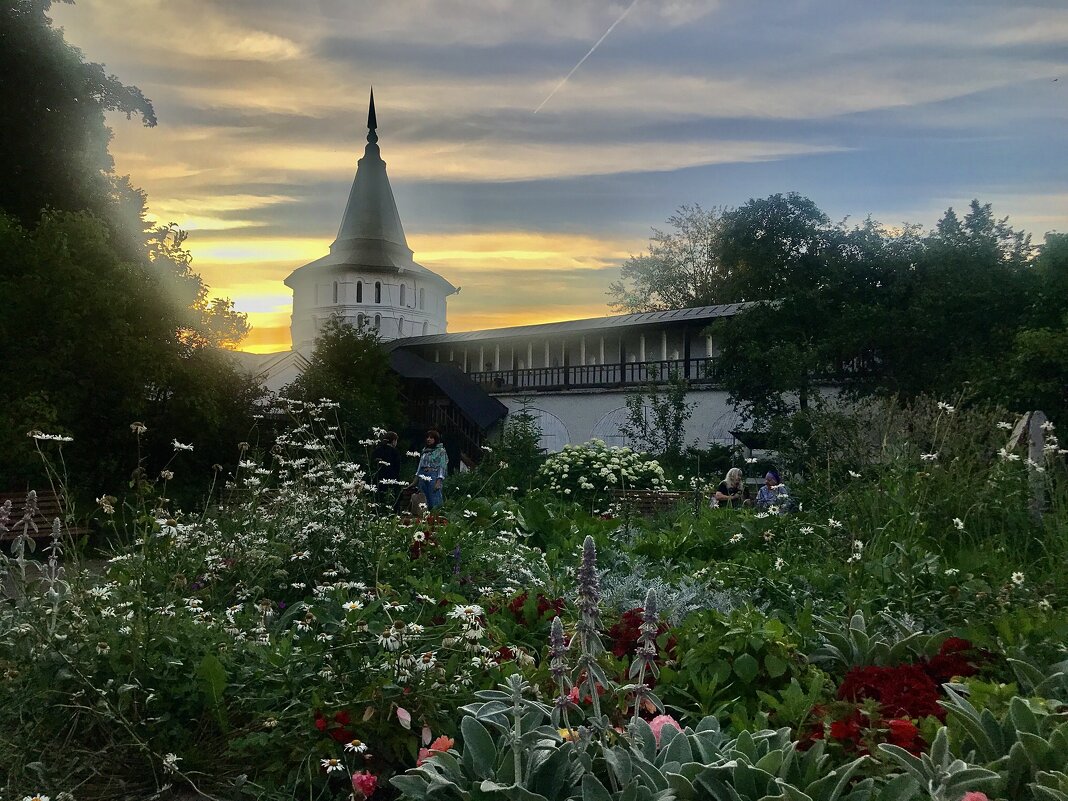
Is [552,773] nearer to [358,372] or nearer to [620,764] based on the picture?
[620,764]

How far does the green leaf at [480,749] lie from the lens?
2668mm

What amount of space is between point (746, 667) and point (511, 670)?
0.81 m

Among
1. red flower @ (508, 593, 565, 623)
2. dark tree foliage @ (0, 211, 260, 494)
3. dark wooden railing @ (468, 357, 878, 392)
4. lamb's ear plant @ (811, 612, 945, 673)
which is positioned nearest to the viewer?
lamb's ear plant @ (811, 612, 945, 673)

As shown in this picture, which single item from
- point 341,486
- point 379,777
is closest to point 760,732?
point 379,777

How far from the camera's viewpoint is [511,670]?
344 centimetres

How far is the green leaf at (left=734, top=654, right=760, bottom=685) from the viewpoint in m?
3.38

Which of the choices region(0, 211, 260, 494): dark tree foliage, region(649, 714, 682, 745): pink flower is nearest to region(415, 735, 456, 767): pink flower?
region(649, 714, 682, 745): pink flower

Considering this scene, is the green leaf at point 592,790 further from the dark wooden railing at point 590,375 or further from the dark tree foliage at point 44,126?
the dark wooden railing at point 590,375

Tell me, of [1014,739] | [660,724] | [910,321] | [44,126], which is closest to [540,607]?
[660,724]

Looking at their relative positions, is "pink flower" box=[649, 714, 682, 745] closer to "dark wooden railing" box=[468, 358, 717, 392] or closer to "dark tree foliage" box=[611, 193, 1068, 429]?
"dark tree foliage" box=[611, 193, 1068, 429]

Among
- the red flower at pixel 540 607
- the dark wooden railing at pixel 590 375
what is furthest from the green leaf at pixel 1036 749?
the dark wooden railing at pixel 590 375

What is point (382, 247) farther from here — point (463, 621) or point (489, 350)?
point (463, 621)

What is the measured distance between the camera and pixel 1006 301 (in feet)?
72.3

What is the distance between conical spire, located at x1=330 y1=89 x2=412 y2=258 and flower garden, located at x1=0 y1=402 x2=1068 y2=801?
5674cm
